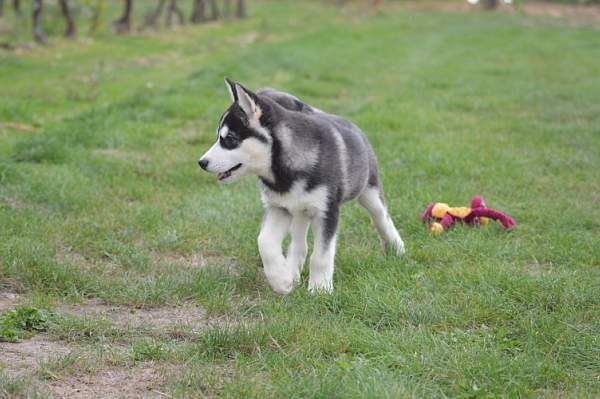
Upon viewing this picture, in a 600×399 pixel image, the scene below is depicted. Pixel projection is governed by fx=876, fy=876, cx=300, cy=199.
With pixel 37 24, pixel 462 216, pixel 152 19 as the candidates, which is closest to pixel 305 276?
pixel 462 216

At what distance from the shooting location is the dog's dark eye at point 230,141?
5012 millimetres

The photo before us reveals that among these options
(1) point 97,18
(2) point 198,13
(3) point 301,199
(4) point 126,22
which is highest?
(3) point 301,199

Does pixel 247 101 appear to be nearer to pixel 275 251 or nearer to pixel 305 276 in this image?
pixel 275 251

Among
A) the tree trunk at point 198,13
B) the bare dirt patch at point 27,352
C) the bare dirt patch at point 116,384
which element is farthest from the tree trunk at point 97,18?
the bare dirt patch at point 116,384

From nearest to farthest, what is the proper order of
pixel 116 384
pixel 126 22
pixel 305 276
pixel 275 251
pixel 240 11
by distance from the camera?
pixel 116 384 → pixel 275 251 → pixel 305 276 → pixel 126 22 → pixel 240 11

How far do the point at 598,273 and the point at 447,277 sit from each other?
992 mm

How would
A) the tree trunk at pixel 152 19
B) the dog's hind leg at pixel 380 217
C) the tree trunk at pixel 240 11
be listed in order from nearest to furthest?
the dog's hind leg at pixel 380 217 < the tree trunk at pixel 152 19 < the tree trunk at pixel 240 11

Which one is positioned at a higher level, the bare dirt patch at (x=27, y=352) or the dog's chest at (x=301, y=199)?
the dog's chest at (x=301, y=199)

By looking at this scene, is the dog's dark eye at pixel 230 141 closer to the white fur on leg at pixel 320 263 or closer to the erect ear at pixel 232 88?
the erect ear at pixel 232 88

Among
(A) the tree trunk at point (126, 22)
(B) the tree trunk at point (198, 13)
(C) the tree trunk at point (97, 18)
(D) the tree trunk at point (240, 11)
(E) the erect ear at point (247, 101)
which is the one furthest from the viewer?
(D) the tree trunk at point (240, 11)

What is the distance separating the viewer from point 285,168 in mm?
5035

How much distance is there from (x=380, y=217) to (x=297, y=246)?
0.68 meters

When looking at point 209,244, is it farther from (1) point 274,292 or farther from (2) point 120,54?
(2) point 120,54

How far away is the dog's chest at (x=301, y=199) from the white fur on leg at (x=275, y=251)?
11 centimetres
